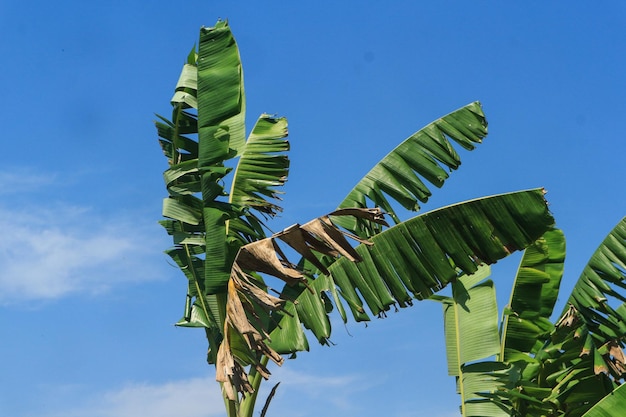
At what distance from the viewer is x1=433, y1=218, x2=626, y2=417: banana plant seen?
7445mm

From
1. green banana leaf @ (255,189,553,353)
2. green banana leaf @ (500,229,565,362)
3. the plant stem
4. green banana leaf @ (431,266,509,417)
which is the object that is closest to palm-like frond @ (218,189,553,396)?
green banana leaf @ (255,189,553,353)

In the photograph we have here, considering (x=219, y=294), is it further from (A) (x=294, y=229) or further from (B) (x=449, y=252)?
(B) (x=449, y=252)

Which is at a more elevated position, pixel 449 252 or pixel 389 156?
pixel 389 156

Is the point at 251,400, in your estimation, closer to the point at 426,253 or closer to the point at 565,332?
the point at 426,253

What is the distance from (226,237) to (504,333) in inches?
133

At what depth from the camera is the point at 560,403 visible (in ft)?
26.4

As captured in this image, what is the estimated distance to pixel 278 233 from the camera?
5.60 m

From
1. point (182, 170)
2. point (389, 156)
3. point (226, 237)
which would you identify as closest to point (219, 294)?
point (226, 237)

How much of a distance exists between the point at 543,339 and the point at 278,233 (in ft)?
12.8

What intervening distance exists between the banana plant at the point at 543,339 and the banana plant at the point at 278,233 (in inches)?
42.3

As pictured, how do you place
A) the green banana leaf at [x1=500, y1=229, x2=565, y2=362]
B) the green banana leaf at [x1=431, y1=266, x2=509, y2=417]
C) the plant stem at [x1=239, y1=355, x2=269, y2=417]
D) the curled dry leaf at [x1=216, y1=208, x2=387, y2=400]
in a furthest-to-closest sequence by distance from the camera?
the green banana leaf at [x1=500, y1=229, x2=565, y2=362] < the green banana leaf at [x1=431, y1=266, x2=509, y2=417] < the plant stem at [x1=239, y1=355, x2=269, y2=417] < the curled dry leaf at [x1=216, y1=208, x2=387, y2=400]

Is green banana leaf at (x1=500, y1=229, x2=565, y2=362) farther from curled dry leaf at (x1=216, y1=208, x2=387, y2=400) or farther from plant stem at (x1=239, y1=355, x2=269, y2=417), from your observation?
curled dry leaf at (x1=216, y1=208, x2=387, y2=400)

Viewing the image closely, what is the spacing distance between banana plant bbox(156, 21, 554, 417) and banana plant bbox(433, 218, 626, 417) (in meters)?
1.07

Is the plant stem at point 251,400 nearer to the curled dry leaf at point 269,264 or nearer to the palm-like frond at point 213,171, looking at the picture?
the palm-like frond at point 213,171
